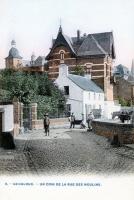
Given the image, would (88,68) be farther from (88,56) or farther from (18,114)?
(18,114)

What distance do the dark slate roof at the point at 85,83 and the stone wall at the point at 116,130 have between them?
332 mm

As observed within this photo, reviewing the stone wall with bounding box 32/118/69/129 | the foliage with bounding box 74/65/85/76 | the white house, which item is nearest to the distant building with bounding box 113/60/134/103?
the white house

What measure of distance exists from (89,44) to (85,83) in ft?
1.54

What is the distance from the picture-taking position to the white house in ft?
13.6

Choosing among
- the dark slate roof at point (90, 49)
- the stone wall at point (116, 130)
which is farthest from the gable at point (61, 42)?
the stone wall at point (116, 130)

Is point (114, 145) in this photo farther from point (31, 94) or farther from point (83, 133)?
point (31, 94)

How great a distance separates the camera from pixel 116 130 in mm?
4109

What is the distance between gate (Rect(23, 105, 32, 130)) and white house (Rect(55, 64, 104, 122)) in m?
0.44

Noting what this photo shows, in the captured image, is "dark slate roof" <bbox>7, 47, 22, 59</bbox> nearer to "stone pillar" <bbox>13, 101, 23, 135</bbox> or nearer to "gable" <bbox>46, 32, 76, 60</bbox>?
"gable" <bbox>46, 32, 76, 60</bbox>

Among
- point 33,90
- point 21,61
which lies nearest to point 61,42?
point 21,61

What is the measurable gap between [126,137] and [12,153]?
928 mm

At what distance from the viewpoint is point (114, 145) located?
152 inches
